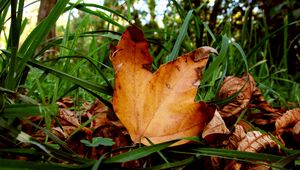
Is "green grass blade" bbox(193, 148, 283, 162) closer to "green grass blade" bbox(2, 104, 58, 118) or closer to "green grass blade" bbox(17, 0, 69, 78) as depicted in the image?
"green grass blade" bbox(2, 104, 58, 118)

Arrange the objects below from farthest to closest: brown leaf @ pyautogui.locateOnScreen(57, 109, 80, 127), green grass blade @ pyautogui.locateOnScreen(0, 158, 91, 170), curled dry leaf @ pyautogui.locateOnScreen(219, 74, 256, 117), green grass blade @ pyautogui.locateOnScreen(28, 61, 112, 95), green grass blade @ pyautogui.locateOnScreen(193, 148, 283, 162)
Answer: curled dry leaf @ pyautogui.locateOnScreen(219, 74, 256, 117) → brown leaf @ pyautogui.locateOnScreen(57, 109, 80, 127) → green grass blade @ pyautogui.locateOnScreen(28, 61, 112, 95) → green grass blade @ pyautogui.locateOnScreen(193, 148, 283, 162) → green grass blade @ pyautogui.locateOnScreen(0, 158, 91, 170)

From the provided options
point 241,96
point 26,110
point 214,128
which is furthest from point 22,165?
point 241,96

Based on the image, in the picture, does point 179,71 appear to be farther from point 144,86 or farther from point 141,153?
point 141,153

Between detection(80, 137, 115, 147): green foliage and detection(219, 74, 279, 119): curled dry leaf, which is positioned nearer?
detection(80, 137, 115, 147): green foliage

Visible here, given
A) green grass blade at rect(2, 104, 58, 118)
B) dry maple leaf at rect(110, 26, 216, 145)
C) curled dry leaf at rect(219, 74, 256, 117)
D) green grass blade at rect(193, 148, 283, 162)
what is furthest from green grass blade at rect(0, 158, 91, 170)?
curled dry leaf at rect(219, 74, 256, 117)

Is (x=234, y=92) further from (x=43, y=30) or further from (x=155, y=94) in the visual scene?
(x=43, y=30)

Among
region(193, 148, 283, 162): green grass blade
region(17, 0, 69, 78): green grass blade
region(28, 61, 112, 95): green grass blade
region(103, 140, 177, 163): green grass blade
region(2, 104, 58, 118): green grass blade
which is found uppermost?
region(17, 0, 69, 78): green grass blade

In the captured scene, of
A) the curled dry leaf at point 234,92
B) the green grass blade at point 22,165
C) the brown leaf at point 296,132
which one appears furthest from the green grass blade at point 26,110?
the brown leaf at point 296,132

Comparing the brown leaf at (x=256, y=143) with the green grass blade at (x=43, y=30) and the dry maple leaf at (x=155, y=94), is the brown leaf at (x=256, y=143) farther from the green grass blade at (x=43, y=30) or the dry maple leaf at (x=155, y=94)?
the green grass blade at (x=43, y=30)
